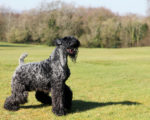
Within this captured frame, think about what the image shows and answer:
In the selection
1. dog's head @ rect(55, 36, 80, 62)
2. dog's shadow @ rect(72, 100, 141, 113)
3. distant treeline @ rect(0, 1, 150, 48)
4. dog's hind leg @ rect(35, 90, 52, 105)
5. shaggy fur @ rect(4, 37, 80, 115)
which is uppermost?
distant treeline @ rect(0, 1, 150, 48)

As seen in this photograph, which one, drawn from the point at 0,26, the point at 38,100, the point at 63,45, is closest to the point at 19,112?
the point at 38,100

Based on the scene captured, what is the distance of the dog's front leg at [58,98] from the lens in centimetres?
624

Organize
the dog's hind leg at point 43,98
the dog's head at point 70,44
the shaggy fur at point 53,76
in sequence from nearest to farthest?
the dog's head at point 70,44, the shaggy fur at point 53,76, the dog's hind leg at point 43,98

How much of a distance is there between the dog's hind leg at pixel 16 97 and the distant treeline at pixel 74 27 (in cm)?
6573

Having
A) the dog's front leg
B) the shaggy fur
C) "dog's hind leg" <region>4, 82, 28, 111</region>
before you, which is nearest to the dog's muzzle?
the shaggy fur

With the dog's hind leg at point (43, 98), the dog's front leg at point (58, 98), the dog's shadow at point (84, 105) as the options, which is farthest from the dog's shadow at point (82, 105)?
the dog's front leg at point (58, 98)

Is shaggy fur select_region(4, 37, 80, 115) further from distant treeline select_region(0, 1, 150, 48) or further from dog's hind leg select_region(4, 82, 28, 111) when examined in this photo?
distant treeline select_region(0, 1, 150, 48)

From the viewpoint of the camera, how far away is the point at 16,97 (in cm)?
660

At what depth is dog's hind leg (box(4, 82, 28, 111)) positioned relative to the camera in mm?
6469

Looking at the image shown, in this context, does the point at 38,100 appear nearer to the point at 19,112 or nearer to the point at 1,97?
the point at 19,112

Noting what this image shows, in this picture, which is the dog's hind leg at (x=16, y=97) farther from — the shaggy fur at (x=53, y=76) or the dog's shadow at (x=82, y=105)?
the dog's shadow at (x=82, y=105)

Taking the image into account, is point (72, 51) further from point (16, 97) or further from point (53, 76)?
point (16, 97)

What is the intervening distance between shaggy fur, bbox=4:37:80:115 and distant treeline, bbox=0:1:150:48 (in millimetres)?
65739

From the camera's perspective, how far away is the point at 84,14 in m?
86.9
